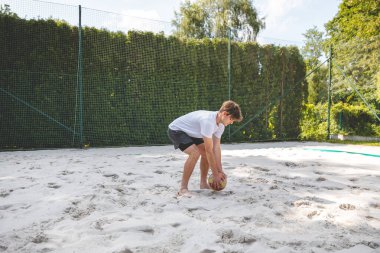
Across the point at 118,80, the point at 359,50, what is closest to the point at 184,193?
the point at 118,80

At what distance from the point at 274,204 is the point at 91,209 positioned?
1622 millimetres

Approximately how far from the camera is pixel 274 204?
2.87 m

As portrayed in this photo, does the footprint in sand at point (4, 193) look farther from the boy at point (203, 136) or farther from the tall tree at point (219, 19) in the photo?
the tall tree at point (219, 19)

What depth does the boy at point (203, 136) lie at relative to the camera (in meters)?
3.02

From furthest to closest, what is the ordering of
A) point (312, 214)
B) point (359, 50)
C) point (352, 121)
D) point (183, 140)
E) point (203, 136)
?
point (352, 121) < point (359, 50) < point (183, 140) < point (203, 136) < point (312, 214)

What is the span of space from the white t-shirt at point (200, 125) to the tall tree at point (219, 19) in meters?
22.5

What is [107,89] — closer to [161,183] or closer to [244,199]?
[161,183]

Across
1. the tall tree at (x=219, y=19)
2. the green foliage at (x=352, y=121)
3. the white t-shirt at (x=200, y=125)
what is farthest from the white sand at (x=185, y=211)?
the tall tree at (x=219, y=19)

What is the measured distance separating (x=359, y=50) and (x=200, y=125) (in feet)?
31.4

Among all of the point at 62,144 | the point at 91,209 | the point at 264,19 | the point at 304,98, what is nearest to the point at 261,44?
the point at 304,98

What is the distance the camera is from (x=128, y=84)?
8664 millimetres

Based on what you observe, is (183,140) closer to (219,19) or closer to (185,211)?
(185,211)

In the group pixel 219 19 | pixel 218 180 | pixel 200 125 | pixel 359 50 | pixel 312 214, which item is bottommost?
pixel 312 214

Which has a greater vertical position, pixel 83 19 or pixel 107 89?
pixel 83 19
